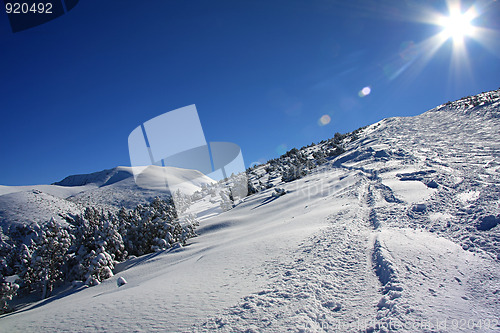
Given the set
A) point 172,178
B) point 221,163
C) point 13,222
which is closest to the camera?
point 13,222

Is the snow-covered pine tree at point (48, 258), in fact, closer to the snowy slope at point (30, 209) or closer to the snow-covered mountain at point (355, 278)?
the snow-covered mountain at point (355, 278)

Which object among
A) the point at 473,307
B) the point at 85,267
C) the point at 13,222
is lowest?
the point at 473,307

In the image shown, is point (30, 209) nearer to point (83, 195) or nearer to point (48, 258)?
point (83, 195)

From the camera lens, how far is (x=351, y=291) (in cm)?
200

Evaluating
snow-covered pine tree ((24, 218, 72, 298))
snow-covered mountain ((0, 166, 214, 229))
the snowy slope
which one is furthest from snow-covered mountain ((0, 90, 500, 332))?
the snowy slope

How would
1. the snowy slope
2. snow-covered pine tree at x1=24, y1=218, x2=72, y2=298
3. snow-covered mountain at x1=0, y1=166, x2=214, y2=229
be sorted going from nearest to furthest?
snow-covered pine tree at x1=24, y1=218, x2=72, y2=298 → the snowy slope → snow-covered mountain at x1=0, y1=166, x2=214, y2=229

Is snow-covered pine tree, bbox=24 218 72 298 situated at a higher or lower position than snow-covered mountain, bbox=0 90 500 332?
higher

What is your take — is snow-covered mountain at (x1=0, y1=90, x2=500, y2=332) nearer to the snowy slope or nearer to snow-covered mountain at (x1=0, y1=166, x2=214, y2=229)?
snow-covered mountain at (x1=0, y1=166, x2=214, y2=229)

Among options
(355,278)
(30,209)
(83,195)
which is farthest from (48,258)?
(83,195)

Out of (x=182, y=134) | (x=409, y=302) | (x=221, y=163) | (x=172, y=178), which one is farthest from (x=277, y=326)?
(x=172, y=178)

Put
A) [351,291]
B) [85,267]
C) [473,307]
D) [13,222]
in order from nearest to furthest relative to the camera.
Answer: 1. [473,307]
2. [351,291]
3. [85,267]
4. [13,222]

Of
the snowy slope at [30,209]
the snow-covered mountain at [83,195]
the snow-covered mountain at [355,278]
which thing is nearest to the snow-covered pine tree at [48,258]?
the snow-covered mountain at [83,195]

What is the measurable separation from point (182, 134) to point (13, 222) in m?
13.6

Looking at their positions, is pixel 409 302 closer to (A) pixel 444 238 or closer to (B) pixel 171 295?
(A) pixel 444 238
